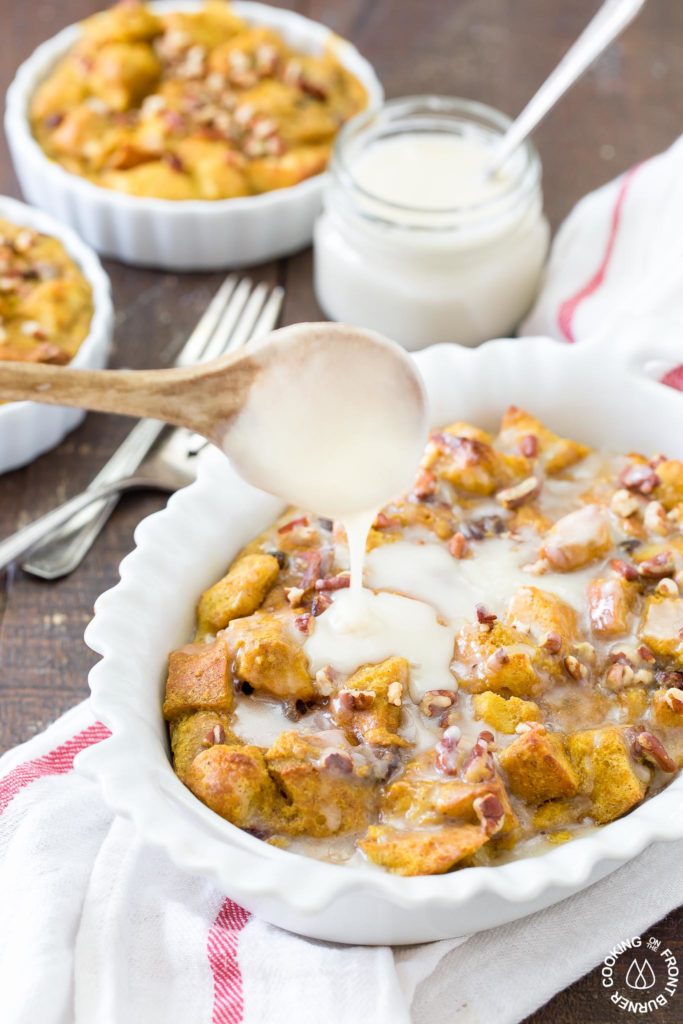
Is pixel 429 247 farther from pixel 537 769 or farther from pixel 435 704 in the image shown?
pixel 537 769

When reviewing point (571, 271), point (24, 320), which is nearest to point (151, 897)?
point (24, 320)

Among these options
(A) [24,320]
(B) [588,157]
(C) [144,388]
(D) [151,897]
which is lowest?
(A) [24,320]

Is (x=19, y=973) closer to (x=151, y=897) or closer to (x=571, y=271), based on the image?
(x=151, y=897)

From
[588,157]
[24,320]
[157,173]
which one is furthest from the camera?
[588,157]

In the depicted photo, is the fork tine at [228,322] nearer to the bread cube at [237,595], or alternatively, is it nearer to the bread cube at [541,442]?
the bread cube at [541,442]

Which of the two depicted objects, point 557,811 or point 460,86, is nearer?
point 557,811

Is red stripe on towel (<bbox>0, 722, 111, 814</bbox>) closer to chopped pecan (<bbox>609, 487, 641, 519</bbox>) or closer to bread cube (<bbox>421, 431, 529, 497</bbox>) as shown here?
bread cube (<bbox>421, 431, 529, 497</bbox>)

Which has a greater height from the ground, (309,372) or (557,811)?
(309,372)

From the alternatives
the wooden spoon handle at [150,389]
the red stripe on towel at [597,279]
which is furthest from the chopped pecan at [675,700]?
the red stripe on towel at [597,279]
